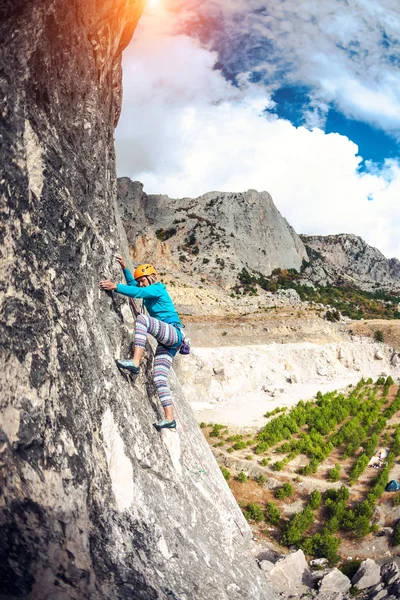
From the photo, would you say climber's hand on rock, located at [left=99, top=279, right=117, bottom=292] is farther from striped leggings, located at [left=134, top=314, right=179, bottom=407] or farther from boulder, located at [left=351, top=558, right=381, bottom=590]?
boulder, located at [left=351, top=558, right=381, bottom=590]

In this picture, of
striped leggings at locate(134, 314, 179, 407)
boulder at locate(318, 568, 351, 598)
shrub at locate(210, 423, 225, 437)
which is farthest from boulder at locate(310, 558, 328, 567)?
shrub at locate(210, 423, 225, 437)

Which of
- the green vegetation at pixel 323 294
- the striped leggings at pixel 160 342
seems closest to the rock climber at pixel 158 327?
the striped leggings at pixel 160 342

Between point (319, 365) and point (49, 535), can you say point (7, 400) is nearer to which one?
point (49, 535)

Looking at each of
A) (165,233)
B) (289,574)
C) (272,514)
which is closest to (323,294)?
(165,233)

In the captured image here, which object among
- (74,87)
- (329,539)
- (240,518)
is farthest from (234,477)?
(74,87)

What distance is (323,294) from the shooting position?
283 feet

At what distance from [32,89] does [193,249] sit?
69.6 m

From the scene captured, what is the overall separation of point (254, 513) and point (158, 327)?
36.4 ft

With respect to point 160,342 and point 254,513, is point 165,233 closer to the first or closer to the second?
point 254,513

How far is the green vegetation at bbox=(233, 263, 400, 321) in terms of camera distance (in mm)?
69062

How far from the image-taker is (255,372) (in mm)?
32000

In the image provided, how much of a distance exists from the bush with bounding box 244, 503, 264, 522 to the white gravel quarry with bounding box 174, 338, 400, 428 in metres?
8.62

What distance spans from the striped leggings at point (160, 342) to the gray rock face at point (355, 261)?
112311mm

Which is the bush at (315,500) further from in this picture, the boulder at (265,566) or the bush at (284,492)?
the boulder at (265,566)
